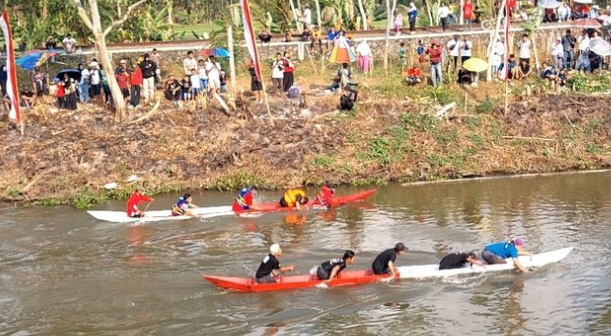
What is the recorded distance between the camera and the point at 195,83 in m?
31.0

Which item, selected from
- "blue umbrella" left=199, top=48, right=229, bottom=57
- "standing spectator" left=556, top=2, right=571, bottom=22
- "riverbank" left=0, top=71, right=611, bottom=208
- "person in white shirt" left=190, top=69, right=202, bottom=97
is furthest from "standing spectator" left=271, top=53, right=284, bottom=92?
"standing spectator" left=556, top=2, right=571, bottom=22

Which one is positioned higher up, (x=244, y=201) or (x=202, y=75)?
(x=202, y=75)

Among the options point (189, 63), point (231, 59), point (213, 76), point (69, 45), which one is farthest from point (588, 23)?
point (69, 45)

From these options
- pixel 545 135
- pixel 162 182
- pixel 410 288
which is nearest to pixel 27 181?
pixel 162 182

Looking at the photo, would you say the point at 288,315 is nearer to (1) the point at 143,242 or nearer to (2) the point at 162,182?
(1) the point at 143,242

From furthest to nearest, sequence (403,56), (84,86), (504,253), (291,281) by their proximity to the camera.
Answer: (403,56), (84,86), (504,253), (291,281)

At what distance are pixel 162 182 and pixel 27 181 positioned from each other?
4.41 metres

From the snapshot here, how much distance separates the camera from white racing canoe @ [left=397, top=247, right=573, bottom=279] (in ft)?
59.9

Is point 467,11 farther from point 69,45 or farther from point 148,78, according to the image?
point 69,45

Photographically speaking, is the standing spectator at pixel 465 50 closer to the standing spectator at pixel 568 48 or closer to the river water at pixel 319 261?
the standing spectator at pixel 568 48

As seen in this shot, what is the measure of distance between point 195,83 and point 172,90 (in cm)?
107

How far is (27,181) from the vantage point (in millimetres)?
27359

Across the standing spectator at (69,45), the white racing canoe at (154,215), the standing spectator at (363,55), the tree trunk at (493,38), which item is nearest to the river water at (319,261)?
the white racing canoe at (154,215)

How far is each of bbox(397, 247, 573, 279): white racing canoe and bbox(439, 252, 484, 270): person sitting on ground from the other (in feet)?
0.29
